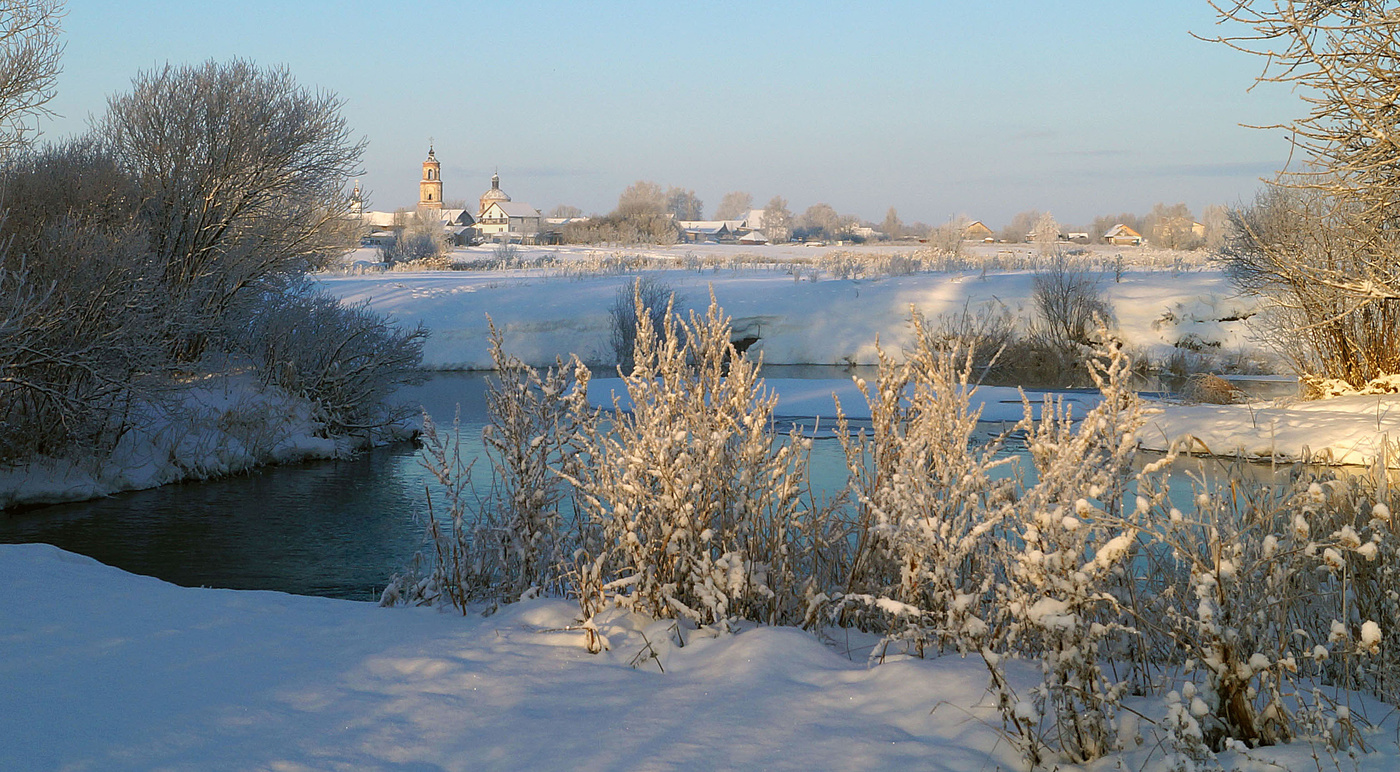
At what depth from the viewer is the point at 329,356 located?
13492 millimetres

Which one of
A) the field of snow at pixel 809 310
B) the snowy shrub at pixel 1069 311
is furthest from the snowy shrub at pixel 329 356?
the snowy shrub at pixel 1069 311

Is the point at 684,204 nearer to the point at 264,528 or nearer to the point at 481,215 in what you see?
the point at 481,215

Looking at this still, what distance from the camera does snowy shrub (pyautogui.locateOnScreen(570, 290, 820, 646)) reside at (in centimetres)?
391

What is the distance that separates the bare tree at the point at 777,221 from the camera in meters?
95.6

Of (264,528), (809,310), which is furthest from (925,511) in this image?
(809,310)

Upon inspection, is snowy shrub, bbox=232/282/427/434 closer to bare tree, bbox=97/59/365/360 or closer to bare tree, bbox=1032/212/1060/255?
bare tree, bbox=97/59/365/360

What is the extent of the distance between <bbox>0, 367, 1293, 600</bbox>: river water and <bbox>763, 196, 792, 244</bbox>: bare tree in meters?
83.0

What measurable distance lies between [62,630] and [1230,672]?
12.6 feet

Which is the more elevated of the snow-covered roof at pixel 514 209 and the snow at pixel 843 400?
the snow-covered roof at pixel 514 209

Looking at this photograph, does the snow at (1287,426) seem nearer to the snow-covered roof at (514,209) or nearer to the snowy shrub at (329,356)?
the snowy shrub at (329,356)

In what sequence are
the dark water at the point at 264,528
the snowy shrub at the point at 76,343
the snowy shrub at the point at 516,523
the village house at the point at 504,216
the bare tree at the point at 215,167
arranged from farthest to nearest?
the village house at the point at 504,216, the bare tree at the point at 215,167, the snowy shrub at the point at 76,343, the dark water at the point at 264,528, the snowy shrub at the point at 516,523

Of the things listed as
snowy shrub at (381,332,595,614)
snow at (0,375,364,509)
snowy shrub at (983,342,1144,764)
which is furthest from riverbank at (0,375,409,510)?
snowy shrub at (983,342,1144,764)

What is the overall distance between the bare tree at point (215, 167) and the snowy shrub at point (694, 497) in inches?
377

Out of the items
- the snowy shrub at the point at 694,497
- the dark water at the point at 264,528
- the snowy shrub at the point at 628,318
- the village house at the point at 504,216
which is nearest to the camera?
the snowy shrub at the point at 694,497
